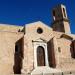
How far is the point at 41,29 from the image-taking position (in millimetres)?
25906

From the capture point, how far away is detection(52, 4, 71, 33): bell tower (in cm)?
3628

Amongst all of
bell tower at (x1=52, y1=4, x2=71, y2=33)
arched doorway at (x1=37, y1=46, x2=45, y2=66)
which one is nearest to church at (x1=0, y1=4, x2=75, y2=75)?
arched doorway at (x1=37, y1=46, x2=45, y2=66)

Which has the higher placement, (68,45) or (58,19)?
(58,19)

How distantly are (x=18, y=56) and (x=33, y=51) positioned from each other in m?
2.35

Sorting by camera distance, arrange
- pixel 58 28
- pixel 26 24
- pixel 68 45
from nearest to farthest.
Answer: pixel 26 24, pixel 68 45, pixel 58 28

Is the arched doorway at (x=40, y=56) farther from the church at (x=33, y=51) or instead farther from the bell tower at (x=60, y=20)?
the bell tower at (x=60, y=20)

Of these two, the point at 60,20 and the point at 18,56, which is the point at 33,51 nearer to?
the point at 18,56

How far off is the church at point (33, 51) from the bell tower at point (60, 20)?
835 cm

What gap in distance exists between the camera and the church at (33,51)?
2205 cm

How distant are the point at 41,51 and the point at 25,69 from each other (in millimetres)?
4423

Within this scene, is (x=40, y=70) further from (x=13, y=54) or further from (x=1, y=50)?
(x=1, y=50)

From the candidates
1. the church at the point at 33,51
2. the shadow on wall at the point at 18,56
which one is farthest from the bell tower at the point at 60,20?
the shadow on wall at the point at 18,56

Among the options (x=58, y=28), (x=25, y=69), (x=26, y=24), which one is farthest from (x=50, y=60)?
(x=58, y=28)

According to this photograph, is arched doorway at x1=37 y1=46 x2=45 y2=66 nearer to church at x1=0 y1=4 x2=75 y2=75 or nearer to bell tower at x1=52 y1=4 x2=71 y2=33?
church at x1=0 y1=4 x2=75 y2=75
